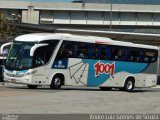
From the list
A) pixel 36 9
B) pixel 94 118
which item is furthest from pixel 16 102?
pixel 36 9

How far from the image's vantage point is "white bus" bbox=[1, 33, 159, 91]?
29266 mm

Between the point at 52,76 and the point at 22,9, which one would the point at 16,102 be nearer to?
the point at 52,76

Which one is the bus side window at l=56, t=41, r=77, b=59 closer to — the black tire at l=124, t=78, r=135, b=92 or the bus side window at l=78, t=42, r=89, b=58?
the bus side window at l=78, t=42, r=89, b=58

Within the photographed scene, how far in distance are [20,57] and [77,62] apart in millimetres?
3479

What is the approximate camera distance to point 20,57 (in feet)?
96.4

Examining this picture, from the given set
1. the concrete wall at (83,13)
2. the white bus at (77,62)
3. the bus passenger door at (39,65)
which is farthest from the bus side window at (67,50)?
the concrete wall at (83,13)

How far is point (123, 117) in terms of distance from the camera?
1666 centimetres

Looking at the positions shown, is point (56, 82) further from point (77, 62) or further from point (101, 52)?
point (101, 52)

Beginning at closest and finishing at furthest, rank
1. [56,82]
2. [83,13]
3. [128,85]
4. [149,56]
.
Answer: [56,82] → [128,85] → [149,56] → [83,13]

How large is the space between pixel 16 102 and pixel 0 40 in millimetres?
43115

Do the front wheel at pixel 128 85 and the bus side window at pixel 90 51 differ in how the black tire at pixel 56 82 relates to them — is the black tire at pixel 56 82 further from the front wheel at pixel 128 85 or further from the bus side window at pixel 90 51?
the front wheel at pixel 128 85

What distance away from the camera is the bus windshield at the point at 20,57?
1148 inches

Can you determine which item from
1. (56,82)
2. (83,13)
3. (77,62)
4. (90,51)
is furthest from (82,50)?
(83,13)

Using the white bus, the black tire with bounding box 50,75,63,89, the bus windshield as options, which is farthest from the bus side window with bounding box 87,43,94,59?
the bus windshield
